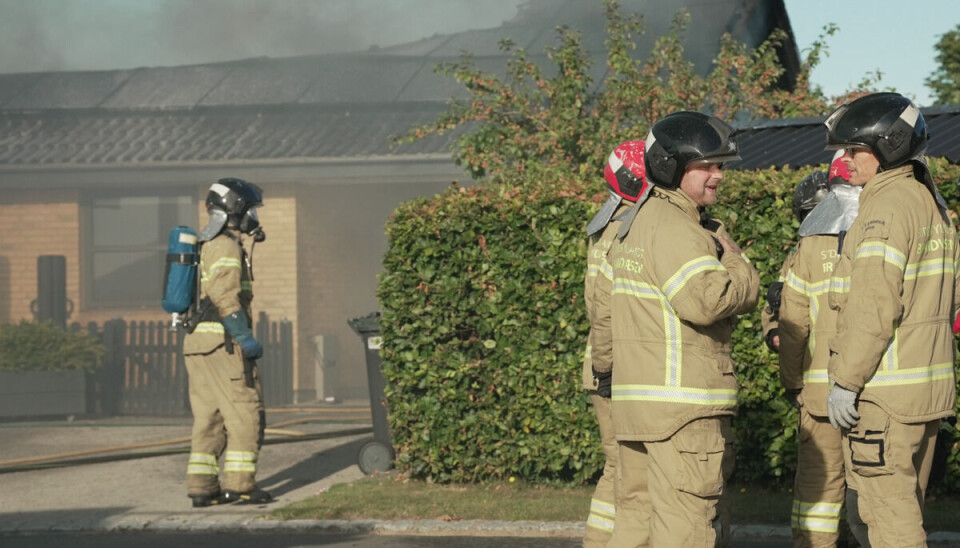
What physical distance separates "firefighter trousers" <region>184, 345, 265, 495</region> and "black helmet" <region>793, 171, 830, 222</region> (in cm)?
397

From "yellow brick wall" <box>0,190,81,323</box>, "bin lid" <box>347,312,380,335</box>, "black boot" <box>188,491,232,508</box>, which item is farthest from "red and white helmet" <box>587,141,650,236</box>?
"yellow brick wall" <box>0,190,81,323</box>

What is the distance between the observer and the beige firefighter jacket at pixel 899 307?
4.70 metres

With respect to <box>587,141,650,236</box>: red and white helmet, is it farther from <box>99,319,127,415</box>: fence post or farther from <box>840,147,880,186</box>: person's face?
<box>99,319,127,415</box>: fence post

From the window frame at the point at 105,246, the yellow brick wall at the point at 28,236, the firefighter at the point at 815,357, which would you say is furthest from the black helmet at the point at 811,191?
the yellow brick wall at the point at 28,236

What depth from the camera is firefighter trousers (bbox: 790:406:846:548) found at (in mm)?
5887

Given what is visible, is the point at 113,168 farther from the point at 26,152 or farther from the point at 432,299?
the point at 432,299

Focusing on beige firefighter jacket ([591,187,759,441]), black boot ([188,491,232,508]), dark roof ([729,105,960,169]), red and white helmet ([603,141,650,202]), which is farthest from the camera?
dark roof ([729,105,960,169])

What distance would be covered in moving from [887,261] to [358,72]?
17.9 meters

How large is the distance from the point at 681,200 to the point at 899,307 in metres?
0.84

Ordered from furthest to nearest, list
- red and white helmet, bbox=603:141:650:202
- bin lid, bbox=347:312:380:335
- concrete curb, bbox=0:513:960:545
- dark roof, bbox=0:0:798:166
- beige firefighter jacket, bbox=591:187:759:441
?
1. dark roof, bbox=0:0:798:166
2. bin lid, bbox=347:312:380:335
3. concrete curb, bbox=0:513:960:545
4. red and white helmet, bbox=603:141:650:202
5. beige firefighter jacket, bbox=591:187:759:441

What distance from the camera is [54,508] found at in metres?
8.81

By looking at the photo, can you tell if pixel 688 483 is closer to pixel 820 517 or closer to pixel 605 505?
pixel 605 505

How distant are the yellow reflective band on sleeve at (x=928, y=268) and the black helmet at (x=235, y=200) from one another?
5025 mm

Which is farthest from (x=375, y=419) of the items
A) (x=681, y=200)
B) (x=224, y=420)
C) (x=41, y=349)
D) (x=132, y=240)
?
(x=132, y=240)
